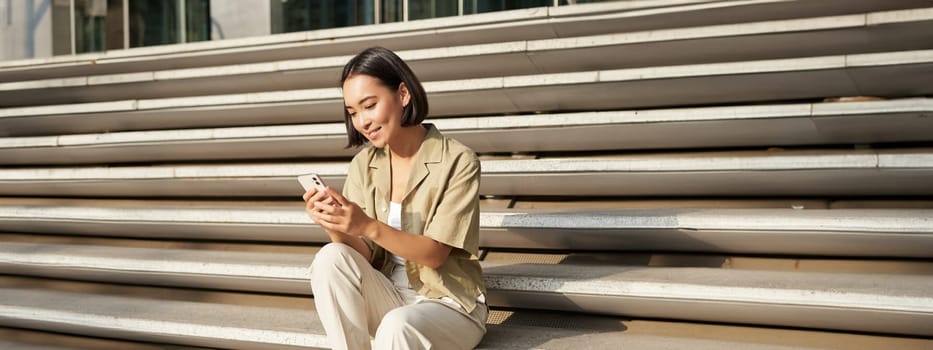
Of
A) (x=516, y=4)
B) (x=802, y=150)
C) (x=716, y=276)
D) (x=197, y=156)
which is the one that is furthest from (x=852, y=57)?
(x=516, y=4)

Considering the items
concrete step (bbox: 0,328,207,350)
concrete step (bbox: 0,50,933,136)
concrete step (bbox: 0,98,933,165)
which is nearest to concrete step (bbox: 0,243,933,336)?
concrete step (bbox: 0,328,207,350)

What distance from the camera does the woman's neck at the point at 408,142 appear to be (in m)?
2.69

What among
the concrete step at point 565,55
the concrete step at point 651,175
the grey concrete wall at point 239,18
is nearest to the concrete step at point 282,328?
the concrete step at point 651,175

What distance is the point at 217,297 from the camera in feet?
12.6

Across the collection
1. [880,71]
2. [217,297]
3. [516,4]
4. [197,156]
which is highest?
[516,4]

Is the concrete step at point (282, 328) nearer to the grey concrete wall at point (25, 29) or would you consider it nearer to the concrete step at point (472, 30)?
the concrete step at point (472, 30)

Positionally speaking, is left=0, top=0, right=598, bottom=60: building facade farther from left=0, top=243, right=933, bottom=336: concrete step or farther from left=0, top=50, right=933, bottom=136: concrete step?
left=0, top=243, right=933, bottom=336: concrete step

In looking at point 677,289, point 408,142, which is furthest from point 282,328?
point 677,289

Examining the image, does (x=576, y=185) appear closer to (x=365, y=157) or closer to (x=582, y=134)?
(x=582, y=134)

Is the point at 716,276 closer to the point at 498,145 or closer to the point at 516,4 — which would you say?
the point at 498,145

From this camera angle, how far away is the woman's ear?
8.42 feet

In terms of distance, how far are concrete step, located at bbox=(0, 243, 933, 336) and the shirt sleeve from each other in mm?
529

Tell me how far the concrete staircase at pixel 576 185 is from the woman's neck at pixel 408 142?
593 mm

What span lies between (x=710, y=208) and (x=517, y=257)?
72cm
